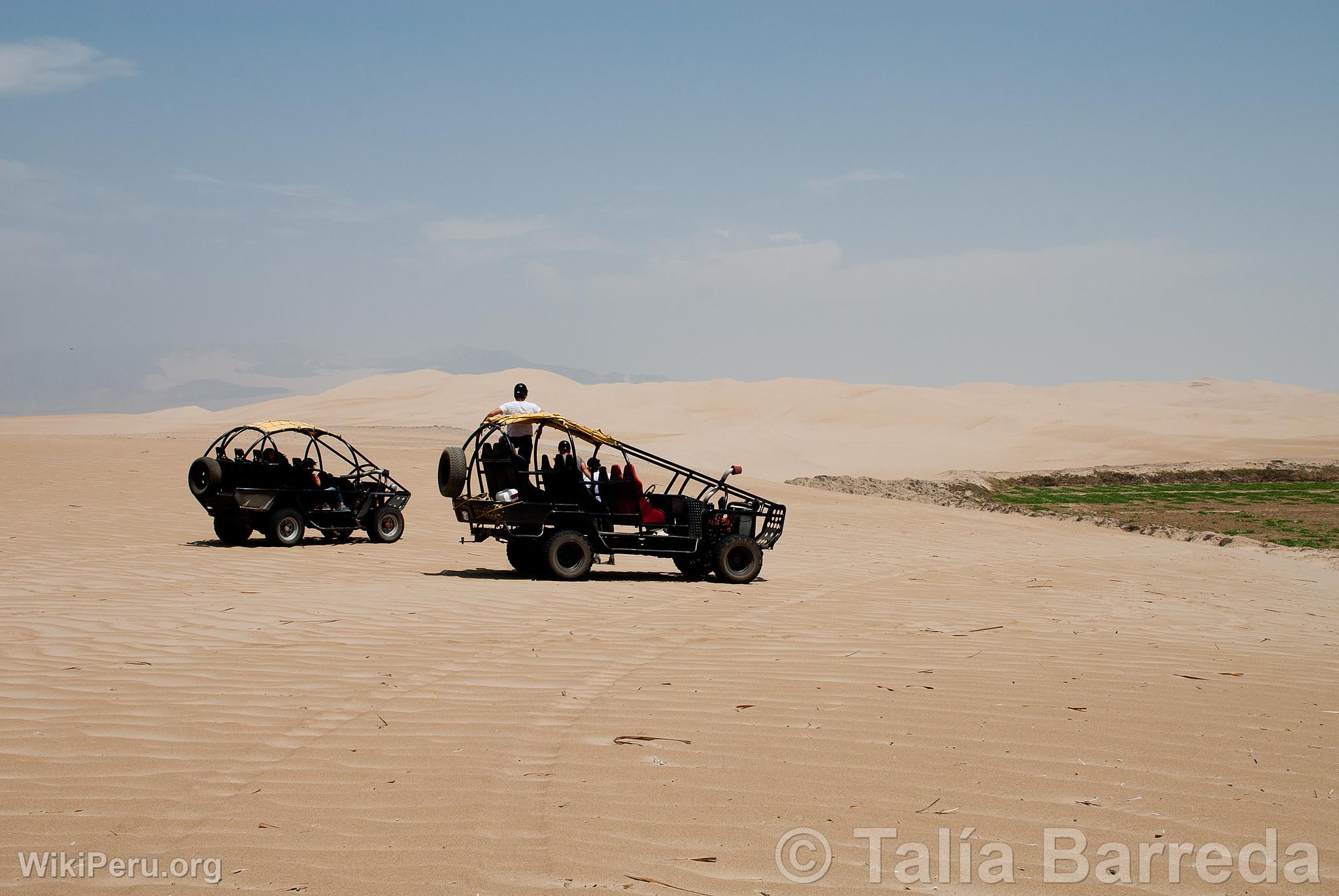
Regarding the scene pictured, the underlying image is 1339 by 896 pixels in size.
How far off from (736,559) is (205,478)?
304 inches

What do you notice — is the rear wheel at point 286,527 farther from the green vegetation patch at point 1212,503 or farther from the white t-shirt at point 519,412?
the green vegetation patch at point 1212,503

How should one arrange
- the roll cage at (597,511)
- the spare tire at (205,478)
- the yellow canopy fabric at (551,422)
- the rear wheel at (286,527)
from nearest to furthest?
1. the yellow canopy fabric at (551,422)
2. the roll cage at (597,511)
3. the spare tire at (205,478)
4. the rear wheel at (286,527)

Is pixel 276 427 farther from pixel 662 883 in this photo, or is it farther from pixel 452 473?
pixel 662 883

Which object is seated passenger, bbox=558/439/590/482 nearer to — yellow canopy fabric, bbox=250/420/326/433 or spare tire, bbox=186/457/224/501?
yellow canopy fabric, bbox=250/420/326/433

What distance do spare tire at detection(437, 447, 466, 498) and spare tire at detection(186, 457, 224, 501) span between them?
4.61m

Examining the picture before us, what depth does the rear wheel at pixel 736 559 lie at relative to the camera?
40.3 ft

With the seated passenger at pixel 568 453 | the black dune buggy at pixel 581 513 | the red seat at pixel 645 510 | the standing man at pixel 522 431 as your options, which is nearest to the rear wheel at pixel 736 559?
the black dune buggy at pixel 581 513

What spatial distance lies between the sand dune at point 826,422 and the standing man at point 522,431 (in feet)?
82.9

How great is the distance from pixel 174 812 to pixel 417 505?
17016 millimetres

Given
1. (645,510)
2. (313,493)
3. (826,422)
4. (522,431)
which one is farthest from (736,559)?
(826,422)

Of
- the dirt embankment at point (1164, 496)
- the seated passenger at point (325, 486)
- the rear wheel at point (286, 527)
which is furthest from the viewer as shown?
the dirt embankment at point (1164, 496)

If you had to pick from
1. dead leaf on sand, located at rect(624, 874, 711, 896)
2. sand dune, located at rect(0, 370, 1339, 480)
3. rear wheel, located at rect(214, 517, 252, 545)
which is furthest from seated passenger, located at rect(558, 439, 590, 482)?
sand dune, located at rect(0, 370, 1339, 480)

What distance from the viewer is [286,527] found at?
15164 mm

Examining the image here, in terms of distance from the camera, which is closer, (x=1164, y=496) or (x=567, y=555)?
(x=567, y=555)
